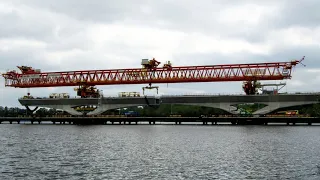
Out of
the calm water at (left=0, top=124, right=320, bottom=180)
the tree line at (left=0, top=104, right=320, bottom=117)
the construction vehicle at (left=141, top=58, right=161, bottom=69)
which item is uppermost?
the construction vehicle at (left=141, top=58, right=161, bottom=69)

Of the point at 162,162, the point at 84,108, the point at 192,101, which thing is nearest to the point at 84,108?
the point at 84,108

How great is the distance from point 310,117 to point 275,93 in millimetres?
14171

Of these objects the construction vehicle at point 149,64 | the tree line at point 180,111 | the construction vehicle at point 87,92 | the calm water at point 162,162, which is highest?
the construction vehicle at point 149,64

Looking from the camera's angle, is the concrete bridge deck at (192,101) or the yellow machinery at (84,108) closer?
the concrete bridge deck at (192,101)

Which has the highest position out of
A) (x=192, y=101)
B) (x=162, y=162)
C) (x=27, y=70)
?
(x=27, y=70)

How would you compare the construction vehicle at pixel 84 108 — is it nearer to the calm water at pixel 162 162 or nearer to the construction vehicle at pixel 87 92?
the construction vehicle at pixel 87 92

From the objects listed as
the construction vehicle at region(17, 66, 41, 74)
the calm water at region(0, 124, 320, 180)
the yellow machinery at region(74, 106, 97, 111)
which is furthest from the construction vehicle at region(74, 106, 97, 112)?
the calm water at region(0, 124, 320, 180)

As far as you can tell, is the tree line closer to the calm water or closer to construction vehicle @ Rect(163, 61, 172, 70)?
construction vehicle @ Rect(163, 61, 172, 70)

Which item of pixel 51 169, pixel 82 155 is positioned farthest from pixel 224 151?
pixel 51 169

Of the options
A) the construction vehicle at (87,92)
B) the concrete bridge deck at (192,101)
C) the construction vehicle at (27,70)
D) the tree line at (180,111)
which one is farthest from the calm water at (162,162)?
the construction vehicle at (27,70)

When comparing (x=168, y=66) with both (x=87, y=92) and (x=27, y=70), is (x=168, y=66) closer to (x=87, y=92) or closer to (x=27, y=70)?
(x=87, y=92)

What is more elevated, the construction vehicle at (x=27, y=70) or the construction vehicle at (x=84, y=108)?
the construction vehicle at (x=27, y=70)

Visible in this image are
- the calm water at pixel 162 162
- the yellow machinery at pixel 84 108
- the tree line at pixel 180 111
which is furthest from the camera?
the yellow machinery at pixel 84 108

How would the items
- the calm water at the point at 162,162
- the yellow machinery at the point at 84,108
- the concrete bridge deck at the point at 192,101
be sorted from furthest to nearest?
the yellow machinery at the point at 84,108 → the concrete bridge deck at the point at 192,101 → the calm water at the point at 162,162
